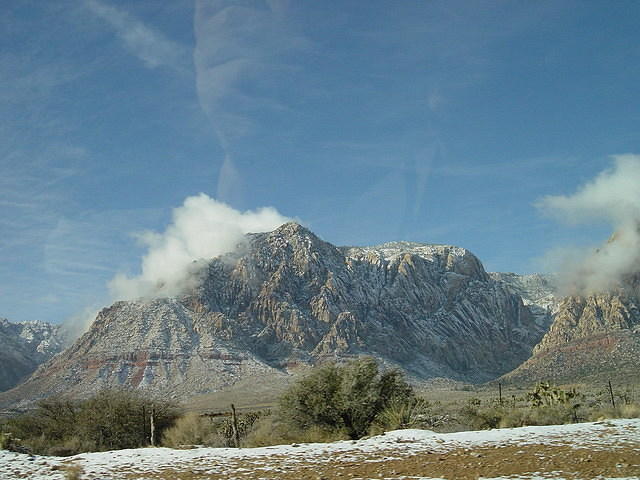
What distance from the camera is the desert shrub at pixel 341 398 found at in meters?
29.0

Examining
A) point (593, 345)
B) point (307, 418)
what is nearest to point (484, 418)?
point (307, 418)

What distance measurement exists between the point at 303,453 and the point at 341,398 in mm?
11203

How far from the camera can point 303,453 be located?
1816 cm

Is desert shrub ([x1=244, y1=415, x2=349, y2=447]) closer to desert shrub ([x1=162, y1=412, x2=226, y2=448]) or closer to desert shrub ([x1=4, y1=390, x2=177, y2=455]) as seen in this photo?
desert shrub ([x1=162, y1=412, x2=226, y2=448])

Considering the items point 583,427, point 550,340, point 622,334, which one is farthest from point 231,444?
point 550,340

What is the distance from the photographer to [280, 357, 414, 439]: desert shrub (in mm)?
29000

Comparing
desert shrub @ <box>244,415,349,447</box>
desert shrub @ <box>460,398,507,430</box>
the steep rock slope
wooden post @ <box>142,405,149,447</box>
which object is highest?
the steep rock slope

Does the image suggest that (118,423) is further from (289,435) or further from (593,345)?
(593,345)

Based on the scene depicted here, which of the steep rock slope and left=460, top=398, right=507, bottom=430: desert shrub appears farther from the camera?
the steep rock slope

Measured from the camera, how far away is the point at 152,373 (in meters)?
181

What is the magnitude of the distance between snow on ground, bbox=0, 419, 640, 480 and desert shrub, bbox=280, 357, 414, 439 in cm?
881

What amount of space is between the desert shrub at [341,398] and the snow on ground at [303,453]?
8812 mm

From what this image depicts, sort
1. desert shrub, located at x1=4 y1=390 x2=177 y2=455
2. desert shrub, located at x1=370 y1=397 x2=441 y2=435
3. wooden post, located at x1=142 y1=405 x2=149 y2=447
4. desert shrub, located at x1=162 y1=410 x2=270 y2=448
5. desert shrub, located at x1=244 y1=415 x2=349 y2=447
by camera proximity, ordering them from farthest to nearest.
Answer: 1. wooden post, located at x1=142 y1=405 x2=149 y2=447
2. desert shrub, located at x1=4 y1=390 x2=177 y2=455
3. desert shrub, located at x1=162 y1=410 x2=270 y2=448
4. desert shrub, located at x1=370 y1=397 x2=441 y2=435
5. desert shrub, located at x1=244 y1=415 x2=349 y2=447

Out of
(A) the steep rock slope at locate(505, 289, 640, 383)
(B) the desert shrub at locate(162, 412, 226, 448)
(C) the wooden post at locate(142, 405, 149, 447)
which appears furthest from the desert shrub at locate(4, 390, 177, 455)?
(A) the steep rock slope at locate(505, 289, 640, 383)
